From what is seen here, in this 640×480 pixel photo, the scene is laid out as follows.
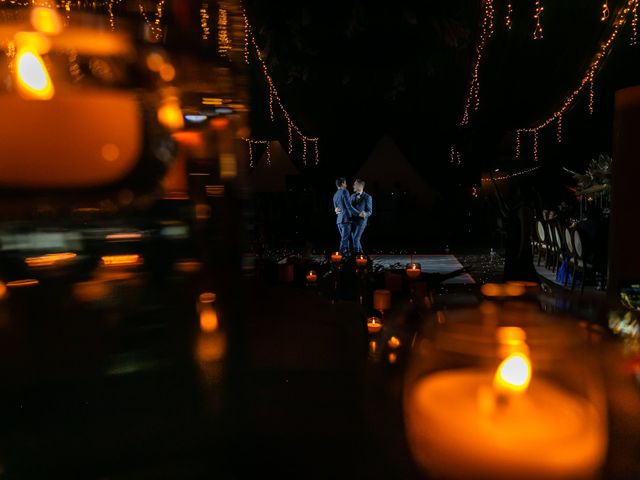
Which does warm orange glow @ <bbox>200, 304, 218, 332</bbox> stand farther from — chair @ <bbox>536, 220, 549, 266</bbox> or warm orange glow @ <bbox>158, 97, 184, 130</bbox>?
chair @ <bbox>536, 220, 549, 266</bbox>

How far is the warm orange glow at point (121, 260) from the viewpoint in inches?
20.4

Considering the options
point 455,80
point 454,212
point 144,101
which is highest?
point 455,80

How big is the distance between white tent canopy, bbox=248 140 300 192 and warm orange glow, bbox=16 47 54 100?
7795mm

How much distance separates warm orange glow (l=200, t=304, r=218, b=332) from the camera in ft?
2.46

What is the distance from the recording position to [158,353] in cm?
68

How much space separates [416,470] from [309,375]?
0.33 meters

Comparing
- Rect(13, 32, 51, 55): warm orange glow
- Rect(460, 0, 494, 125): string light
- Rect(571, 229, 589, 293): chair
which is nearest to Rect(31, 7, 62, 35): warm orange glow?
Rect(13, 32, 51, 55): warm orange glow

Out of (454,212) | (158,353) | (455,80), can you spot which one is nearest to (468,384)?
(158,353)

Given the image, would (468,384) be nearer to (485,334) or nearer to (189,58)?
(485,334)

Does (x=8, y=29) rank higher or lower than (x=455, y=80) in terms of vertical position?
lower

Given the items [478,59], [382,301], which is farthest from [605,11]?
[382,301]

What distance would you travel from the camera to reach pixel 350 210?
24.8 feet

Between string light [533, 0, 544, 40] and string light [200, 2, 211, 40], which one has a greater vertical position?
string light [533, 0, 544, 40]

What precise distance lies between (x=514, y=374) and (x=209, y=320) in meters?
0.54
